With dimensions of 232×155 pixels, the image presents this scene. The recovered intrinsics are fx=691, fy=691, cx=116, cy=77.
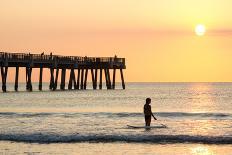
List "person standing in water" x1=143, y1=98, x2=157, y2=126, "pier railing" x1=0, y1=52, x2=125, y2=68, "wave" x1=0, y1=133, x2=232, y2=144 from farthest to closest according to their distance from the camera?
"pier railing" x1=0, y1=52, x2=125, y2=68, "person standing in water" x1=143, y1=98, x2=157, y2=126, "wave" x1=0, y1=133, x2=232, y2=144

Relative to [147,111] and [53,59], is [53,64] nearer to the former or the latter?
[53,59]

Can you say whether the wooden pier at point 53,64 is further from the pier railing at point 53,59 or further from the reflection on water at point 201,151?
the reflection on water at point 201,151

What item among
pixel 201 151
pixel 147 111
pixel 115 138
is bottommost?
pixel 201 151

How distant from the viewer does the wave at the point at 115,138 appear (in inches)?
1113

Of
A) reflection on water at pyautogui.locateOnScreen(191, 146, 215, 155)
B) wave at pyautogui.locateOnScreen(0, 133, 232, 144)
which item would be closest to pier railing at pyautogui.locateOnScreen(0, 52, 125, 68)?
wave at pyautogui.locateOnScreen(0, 133, 232, 144)

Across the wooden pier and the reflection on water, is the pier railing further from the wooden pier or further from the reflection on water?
the reflection on water

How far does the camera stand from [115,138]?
2897 cm

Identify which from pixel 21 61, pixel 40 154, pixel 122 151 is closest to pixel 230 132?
pixel 122 151

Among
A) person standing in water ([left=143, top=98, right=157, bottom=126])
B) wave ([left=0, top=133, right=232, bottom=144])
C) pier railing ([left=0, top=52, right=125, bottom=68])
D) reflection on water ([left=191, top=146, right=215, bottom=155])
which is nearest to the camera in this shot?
reflection on water ([left=191, top=146, right=215, bottom=155])

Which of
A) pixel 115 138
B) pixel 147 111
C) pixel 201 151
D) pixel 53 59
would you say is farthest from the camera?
pixel 53 59

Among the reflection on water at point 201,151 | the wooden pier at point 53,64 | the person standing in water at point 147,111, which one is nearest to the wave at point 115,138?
the reflection on water at point 201,151

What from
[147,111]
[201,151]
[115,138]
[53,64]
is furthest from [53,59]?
[201,151]

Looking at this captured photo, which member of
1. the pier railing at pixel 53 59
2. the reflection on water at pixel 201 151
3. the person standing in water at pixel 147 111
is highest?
the pier railing at pixel 53 59

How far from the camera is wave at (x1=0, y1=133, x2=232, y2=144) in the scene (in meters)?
28.3
